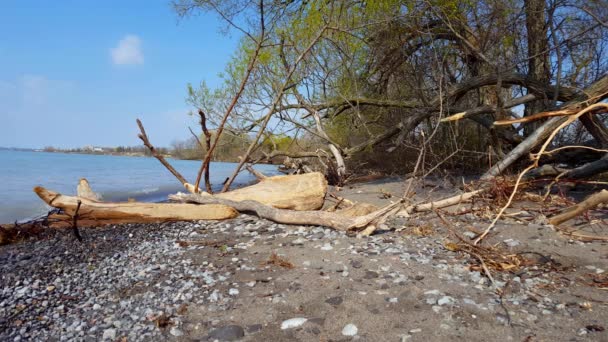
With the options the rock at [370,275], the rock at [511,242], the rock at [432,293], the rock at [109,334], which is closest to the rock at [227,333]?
the rock at [109,334]

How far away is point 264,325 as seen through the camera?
2074 mm

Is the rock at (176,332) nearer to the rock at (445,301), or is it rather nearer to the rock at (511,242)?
the rock at (445,301)

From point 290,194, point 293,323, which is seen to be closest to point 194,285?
point 293,323

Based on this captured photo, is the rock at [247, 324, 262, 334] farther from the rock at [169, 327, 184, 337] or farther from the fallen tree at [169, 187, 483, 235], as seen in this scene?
the fallen tree at [169, 187, 483, 235]

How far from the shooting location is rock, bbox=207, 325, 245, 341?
1972 mm

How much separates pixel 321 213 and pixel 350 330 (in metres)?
2.09

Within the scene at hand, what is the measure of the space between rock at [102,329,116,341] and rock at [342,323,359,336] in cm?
123

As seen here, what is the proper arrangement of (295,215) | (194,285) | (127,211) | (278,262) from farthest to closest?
(127,211), (295,215), (278,262), (194,285)

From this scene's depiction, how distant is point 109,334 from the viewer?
2.05 m

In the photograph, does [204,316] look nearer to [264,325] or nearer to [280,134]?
[264,325]

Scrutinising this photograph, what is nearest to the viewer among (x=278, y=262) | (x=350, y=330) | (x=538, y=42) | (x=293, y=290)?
(x=350, y=330)

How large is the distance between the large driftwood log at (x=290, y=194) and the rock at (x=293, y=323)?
275cm

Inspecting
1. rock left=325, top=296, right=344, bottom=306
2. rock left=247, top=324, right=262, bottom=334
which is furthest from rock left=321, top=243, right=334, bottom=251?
rock left=247, top=324, right=262, bottom=334

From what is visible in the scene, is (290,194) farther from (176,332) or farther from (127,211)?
(176,332)
